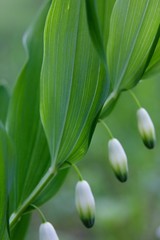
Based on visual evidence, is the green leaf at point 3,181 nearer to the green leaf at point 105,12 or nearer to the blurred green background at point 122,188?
the green leaf at point 105,12

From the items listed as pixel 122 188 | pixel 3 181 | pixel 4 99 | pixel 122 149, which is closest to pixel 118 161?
pixel 122 149

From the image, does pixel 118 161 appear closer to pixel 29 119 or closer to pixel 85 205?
pixel 85 205

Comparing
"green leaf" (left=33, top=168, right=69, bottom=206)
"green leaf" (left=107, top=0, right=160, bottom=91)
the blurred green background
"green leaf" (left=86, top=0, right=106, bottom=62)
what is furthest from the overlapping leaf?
the blurred green background

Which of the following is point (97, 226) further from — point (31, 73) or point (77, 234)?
point (31, 73)

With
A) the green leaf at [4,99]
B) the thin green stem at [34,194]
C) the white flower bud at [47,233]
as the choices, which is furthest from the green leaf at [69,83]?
the green leaf at [4,99]

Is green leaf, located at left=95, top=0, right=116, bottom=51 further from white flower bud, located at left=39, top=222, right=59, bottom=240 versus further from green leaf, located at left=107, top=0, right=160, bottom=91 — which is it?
white flower bud, located at left=39, top=222, right=59, bottom=240

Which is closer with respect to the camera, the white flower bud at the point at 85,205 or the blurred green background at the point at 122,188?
the white flower bud at the point at 85,205
